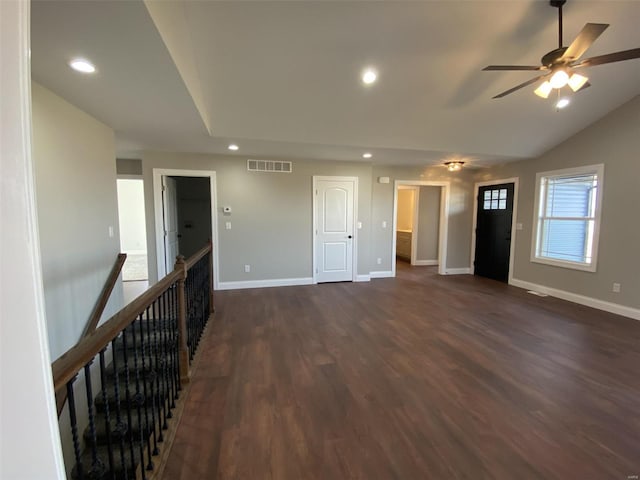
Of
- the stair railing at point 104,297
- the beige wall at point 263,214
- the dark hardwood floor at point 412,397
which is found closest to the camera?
the dark hardwood floor at point 412,397

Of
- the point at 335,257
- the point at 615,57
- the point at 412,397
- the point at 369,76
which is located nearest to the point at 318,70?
the point at 369,76

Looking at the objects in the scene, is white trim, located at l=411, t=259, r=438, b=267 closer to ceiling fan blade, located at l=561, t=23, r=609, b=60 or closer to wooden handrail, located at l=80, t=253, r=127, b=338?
ceiling fan blade, located at l=561, t=23, r=609, b=60

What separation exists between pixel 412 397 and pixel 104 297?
3.40 m

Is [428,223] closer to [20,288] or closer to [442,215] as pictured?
[442,215]

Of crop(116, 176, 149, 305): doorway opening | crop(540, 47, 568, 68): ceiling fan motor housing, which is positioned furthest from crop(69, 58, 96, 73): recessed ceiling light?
crop(116, 176, 149, 305): doorway opening

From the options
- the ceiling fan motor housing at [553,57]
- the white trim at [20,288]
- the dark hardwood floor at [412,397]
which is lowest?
the dark hardwood floor at [412,397]

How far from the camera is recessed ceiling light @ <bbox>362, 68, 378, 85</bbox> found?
10.2 feet

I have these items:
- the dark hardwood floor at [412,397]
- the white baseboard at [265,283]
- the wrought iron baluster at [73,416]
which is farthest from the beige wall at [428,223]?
the wrought iron baluster at [73,416]

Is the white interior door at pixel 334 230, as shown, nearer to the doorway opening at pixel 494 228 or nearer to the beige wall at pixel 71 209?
the doorway opening at pixel 494 228

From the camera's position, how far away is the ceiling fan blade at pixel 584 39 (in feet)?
6.50

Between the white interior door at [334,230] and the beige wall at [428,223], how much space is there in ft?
9.00

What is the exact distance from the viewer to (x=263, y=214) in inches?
207

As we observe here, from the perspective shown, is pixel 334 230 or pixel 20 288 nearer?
pixel 20 288

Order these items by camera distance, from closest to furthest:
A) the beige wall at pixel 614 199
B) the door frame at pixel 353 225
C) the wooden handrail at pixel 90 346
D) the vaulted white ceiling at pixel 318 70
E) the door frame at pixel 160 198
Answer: the wooden handrail at pixel 90 346, the vaulted white ceiling at pixel 318 70, the beige wall at pixel 614 199, the door frame at pixel 160 198, the door frame at pixel 353 225
